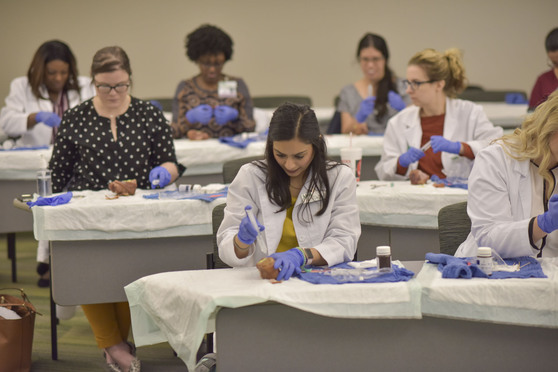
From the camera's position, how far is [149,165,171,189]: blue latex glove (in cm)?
336

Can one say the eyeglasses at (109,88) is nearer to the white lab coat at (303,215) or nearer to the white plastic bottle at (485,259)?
the white lab coat at (303,215)

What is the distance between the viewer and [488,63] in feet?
25.0

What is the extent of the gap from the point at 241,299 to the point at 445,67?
7.19 feet

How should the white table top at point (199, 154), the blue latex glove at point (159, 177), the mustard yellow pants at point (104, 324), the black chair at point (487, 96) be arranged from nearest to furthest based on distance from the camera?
1. the mustard yellow pants at point (104, 324)
2. the blue latex glove at point (159, 177)
3. the white table top at point (199, 154)
4. the black chair at point (487, 96)

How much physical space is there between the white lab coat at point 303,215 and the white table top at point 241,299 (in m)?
0.29

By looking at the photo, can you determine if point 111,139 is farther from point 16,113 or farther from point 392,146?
point 16,113

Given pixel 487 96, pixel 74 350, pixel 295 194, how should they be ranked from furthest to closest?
pixel 487 96
pixel 74 350
pixel 295 194

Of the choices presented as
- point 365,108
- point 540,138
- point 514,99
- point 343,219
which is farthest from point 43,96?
point 514,99

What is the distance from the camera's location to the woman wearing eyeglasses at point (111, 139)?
3.39 metres

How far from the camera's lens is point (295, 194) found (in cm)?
254

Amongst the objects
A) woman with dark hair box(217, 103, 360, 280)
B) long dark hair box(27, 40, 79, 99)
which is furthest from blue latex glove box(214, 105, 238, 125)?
woman with dark hair box(217, 103, 360, 280)

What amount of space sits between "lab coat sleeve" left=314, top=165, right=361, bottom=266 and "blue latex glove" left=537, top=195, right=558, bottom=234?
55 cm

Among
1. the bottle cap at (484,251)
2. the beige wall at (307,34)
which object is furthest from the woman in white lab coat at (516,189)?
the beige wall at (307,34)

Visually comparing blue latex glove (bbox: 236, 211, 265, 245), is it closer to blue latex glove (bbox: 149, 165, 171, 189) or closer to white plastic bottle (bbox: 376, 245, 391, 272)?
white plastic bottle (bbox: 376, 245, 391, 272)
